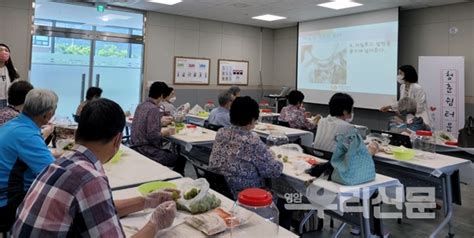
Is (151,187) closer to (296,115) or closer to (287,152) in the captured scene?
(287,152)

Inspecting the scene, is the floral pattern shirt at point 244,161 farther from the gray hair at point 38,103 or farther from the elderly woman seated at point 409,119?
the elderly woman seated at point 409,119

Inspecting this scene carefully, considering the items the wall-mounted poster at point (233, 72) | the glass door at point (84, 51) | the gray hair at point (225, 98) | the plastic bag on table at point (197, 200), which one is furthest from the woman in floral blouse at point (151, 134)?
the wall-mounted poster at point (233, 72)

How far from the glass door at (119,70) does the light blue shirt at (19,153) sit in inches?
216

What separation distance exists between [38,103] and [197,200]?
3.71 ft

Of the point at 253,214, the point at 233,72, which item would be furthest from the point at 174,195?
the point at 233,72

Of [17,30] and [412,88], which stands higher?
[17,30]

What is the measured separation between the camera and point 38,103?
6.57ft

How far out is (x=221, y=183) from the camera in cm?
213

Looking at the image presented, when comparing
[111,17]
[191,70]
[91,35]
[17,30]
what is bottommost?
[191,70]

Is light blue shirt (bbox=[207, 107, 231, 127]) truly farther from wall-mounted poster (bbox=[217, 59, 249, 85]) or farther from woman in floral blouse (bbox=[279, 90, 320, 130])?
wall-mounted poster (bbox=[217, 59, 249, 85])

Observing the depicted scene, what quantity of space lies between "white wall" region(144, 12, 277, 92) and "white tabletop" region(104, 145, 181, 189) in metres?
5.57

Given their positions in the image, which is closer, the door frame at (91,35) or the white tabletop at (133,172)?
the white tabletop at (133,172)

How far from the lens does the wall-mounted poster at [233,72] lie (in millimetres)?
8820

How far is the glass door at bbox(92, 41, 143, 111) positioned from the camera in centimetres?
736
